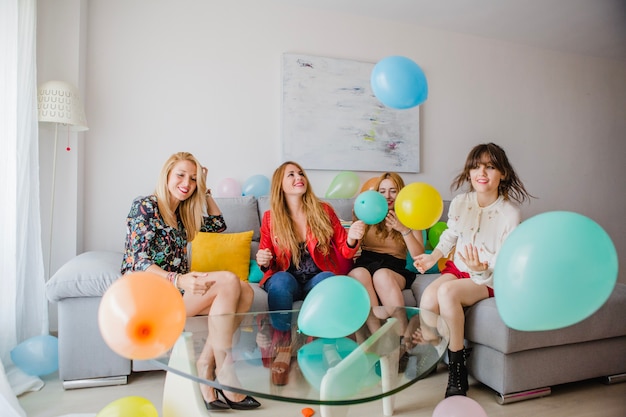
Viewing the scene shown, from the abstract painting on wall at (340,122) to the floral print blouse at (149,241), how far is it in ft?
4.41

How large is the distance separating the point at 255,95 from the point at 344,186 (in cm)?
88

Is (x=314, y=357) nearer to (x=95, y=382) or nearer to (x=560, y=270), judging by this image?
(x=560, y=270)

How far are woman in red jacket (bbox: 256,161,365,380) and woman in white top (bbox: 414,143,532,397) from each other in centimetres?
44

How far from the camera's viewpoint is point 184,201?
6.17 ft

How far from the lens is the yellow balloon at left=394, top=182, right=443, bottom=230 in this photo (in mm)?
1865

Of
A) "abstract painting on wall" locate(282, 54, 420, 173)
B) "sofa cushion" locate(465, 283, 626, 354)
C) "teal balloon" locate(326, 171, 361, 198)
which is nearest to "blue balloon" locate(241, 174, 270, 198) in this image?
"abstract painting on wall" locate(282, 54, 420, 173)

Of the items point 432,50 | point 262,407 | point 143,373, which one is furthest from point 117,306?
point 432,50

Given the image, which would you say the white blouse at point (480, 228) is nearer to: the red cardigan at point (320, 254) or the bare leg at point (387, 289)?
the bare leg at point (387, 289)

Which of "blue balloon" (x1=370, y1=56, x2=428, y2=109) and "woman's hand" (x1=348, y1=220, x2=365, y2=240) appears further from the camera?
"woman's hand" (x1=348, y1=220, x2=365, y2=240)

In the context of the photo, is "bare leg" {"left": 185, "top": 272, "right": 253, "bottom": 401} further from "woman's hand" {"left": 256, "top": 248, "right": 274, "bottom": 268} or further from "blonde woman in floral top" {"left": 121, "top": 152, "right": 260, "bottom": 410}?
"woman's hand" {"left": 256, "top": 248, "right": 274, "bottom": 268}

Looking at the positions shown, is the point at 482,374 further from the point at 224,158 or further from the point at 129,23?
the point at 129,23

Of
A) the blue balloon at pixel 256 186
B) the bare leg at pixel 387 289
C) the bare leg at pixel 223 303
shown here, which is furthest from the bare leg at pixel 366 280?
the blue balloon at pixel 256 186

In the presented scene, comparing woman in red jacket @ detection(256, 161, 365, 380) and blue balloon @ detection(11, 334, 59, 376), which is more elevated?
woman in red jacket @ detection(256, 161, 365, 380)

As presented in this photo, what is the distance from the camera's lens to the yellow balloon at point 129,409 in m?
1.15
